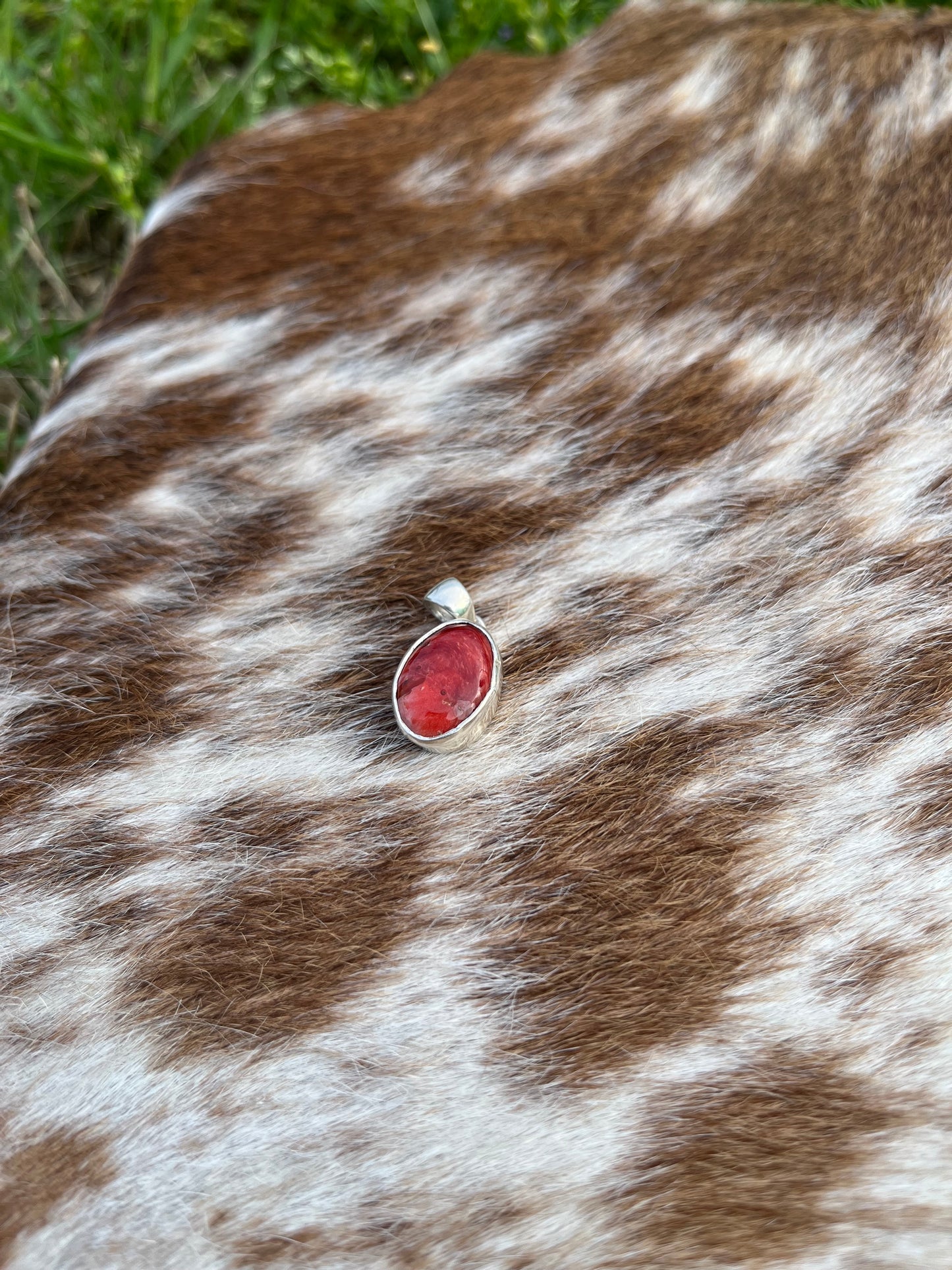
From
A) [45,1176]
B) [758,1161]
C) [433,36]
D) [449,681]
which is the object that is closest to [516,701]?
[449,681]

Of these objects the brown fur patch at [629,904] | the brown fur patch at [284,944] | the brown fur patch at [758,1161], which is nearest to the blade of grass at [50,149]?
the brown fur patch at [284,944]

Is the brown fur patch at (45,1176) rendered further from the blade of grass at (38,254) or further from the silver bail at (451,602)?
the blade of grass at (38,254)

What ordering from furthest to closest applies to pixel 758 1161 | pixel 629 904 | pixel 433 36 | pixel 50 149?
pixel 433 36 → pixel 50 149 → pixel 629 904 → pixel 758 1161

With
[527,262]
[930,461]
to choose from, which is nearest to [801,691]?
[930,461]

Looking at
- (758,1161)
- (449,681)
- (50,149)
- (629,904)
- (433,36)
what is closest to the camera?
(758,1161)

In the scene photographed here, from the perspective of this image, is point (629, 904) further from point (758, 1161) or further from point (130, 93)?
point (130, 93)

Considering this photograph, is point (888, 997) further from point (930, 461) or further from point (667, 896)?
point (930, 461)

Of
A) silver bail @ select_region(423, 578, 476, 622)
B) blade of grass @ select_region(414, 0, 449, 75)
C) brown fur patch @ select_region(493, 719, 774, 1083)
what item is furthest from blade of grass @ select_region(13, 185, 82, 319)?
brown fur patch @ select_region(493, 719, 774, 1083)
